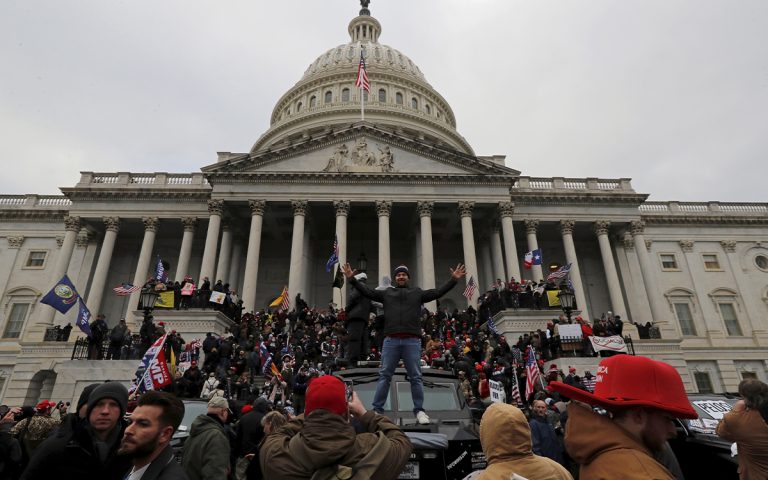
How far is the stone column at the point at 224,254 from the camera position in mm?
33438

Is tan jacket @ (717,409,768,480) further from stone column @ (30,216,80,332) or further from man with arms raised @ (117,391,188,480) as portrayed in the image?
stone column @ (30,216,80,332)

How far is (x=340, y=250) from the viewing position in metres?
31.4

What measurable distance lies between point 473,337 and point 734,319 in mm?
30765

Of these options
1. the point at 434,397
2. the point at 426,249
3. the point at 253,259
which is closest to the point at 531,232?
the point at 426,249

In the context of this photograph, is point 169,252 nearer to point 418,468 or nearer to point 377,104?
point 377,104

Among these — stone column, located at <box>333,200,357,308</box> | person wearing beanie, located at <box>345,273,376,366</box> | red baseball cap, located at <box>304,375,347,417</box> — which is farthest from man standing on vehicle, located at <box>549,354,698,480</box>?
stone column, located at <box>333,200,357,308</box>

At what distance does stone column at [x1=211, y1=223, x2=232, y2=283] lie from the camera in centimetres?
3344

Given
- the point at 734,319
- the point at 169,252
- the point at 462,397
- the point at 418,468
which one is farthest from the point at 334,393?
the point at 734,319

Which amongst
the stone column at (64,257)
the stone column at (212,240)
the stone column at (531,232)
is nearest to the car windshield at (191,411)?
the stone column at (212,240)

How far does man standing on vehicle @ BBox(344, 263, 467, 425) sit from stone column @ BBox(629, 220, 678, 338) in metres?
32.1

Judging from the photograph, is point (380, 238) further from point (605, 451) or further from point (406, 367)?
point (605, 451)

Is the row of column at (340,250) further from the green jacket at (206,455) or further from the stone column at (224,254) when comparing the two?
the green jacket at (206,455)

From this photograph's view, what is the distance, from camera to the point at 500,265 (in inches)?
1378

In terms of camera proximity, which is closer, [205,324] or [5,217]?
[205,324]
